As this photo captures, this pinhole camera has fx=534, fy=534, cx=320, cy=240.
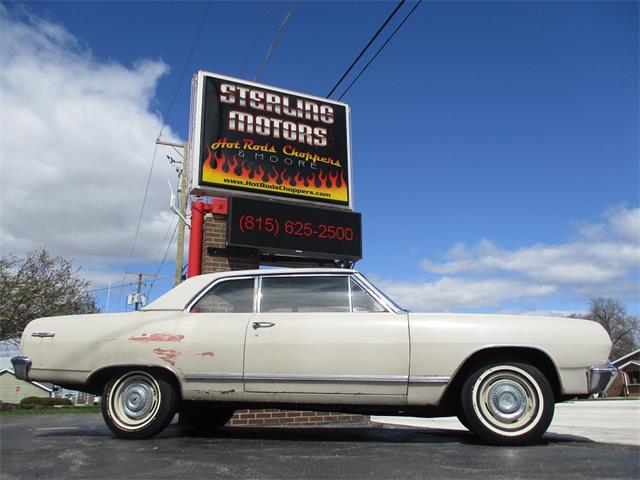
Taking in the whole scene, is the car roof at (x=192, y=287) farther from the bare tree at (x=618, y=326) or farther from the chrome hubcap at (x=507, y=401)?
the bare tree at (x=618, y=326)

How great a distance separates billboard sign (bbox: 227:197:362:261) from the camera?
8.08 metres

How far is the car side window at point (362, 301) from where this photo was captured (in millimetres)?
4473

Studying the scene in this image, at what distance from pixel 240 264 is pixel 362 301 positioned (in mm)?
3886

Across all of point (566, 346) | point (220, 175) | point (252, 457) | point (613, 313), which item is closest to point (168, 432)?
point (252, 457)

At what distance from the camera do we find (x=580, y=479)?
293 cm

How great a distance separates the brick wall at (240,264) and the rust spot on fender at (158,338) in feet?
9.98

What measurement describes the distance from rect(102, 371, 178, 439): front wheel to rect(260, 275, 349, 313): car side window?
1.06 m

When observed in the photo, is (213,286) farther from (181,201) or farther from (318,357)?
(181,201)

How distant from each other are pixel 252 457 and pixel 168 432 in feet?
6.10

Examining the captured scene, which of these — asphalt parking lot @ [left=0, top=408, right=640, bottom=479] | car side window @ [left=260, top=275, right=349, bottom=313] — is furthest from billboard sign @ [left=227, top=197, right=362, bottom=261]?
asphalt parking lot @ [left=0, top=408, right=640, bottom=479]

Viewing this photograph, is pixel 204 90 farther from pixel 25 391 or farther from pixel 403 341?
pixel 25 391

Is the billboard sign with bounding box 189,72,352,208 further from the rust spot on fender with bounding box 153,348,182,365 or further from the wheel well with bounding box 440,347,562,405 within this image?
the wheel well with bounding box 440,347,562,405

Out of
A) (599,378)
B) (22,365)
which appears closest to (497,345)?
(599,378)

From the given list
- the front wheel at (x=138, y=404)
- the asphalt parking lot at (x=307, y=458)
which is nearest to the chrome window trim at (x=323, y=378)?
the asphalt parking lot at (x=307, y=458)
